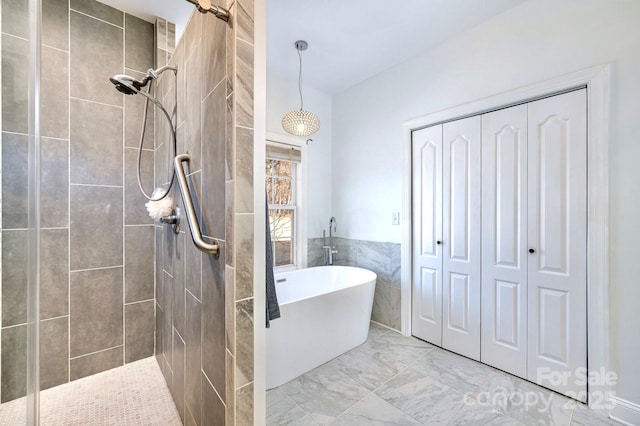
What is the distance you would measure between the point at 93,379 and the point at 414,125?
338cm

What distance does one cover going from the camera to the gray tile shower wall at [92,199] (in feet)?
6.12

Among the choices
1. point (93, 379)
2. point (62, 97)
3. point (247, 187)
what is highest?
point (62, 97)

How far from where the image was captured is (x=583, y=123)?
1.74 m

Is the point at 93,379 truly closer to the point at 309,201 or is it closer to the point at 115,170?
the point at 115,170

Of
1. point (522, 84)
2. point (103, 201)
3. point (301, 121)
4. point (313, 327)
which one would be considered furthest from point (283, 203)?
point (522, 84)

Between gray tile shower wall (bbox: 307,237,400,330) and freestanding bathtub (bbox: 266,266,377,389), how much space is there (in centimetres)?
23

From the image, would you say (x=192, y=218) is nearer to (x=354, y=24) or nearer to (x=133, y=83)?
(x=133, y=83)

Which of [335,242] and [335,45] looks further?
[335,242]

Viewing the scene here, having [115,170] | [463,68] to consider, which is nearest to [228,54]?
[115,170]

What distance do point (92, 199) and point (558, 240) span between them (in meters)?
3.36

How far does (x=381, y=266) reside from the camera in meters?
2.92

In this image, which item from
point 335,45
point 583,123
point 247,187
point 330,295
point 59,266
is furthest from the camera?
point 335,45

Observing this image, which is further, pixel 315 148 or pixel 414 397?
pixel 315 148

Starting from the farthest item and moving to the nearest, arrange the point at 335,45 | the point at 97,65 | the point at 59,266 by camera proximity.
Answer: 1. the point at 335,45
2. the point at 97,65
3. the point at 59,266
